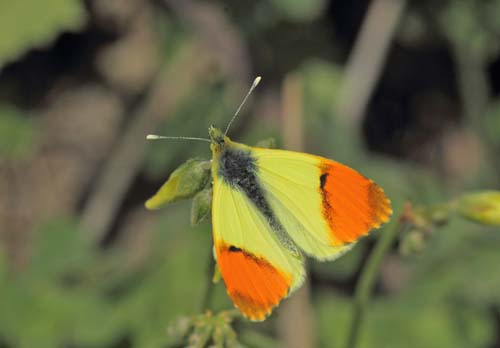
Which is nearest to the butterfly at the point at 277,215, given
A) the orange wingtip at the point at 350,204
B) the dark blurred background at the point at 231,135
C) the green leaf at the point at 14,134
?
the orange wingtip at the point at 350,204

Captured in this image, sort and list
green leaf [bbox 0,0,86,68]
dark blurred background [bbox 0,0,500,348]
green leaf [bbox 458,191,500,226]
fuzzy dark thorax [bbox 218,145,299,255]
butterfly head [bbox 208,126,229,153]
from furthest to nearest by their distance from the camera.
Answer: dark blurred background [bbox 0,0,500,348], green leaf [bbox 0,0,86,68], green leaf [bbox 458,191,500,226], butterfly head [bbox 208,126,229,153], fuzzy dark thorax [bbox 218,145,299,255]

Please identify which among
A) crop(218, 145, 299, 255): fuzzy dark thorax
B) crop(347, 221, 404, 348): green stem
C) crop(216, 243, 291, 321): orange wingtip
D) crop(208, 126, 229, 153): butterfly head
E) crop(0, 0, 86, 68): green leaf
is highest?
crop(208, 126, 229, 153): butterfly head

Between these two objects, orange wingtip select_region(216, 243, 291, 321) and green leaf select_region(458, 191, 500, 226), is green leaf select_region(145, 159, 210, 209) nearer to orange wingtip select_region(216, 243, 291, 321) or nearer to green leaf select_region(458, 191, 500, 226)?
orange wingtip select_region(216, 243, 291, 321)

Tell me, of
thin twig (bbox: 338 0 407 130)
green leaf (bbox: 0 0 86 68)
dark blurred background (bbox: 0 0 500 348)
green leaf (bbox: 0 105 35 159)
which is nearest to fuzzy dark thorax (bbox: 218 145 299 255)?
dark blurred background (bbox: 0 0 500 348)

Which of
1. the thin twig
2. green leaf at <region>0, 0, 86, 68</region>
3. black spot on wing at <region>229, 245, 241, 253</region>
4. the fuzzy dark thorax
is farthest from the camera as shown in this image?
the thin twig

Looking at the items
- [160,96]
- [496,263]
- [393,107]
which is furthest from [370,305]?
[160,96]

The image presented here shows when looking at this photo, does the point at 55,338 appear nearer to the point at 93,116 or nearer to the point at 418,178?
the point at 93,116
